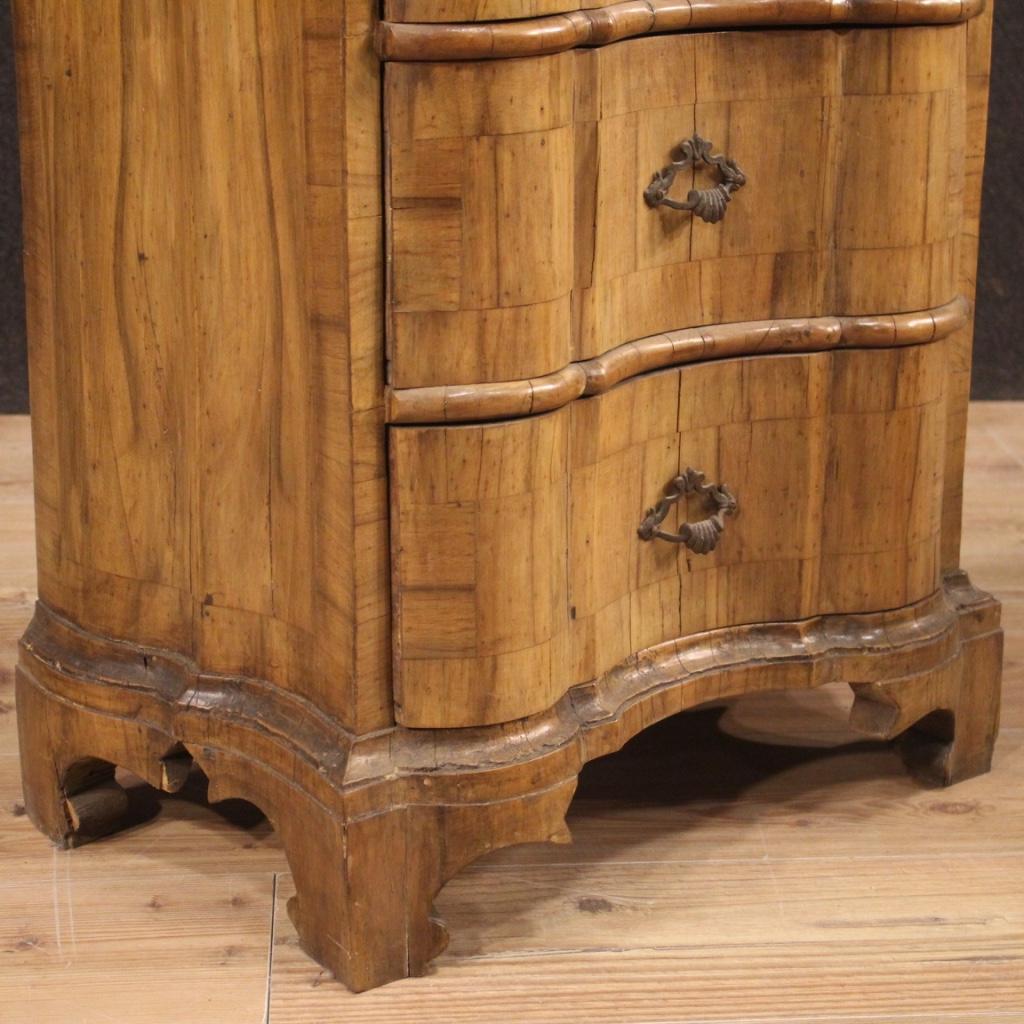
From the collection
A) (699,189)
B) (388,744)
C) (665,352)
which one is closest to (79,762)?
(388,744)

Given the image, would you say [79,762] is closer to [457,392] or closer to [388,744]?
[388,744]

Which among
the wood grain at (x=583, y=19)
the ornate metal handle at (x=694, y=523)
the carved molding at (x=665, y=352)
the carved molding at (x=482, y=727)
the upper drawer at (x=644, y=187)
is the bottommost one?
the carved molding at (x=482, y=727)

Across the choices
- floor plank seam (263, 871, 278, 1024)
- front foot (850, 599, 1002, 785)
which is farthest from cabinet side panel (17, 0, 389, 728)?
front foot (850, 599, 1002, 785)

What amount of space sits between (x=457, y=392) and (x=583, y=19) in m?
0.29

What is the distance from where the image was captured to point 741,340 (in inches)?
64.3

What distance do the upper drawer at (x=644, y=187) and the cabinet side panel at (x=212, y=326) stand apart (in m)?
0.05

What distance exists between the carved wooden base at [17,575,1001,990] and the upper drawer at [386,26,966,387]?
0.29 m

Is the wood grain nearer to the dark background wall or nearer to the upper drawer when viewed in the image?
the upper drawer

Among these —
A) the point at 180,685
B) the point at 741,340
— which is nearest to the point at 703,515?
the point at 741,340

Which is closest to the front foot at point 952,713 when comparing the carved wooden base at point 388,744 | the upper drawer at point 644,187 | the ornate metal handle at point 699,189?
the carved wooden base at point 388,744

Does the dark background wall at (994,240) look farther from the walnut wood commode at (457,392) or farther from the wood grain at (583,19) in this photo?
the wood grain at (583,19)

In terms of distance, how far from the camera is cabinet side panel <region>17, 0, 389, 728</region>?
1413mm

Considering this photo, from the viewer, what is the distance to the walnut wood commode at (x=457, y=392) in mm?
1420

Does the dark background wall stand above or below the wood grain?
below
